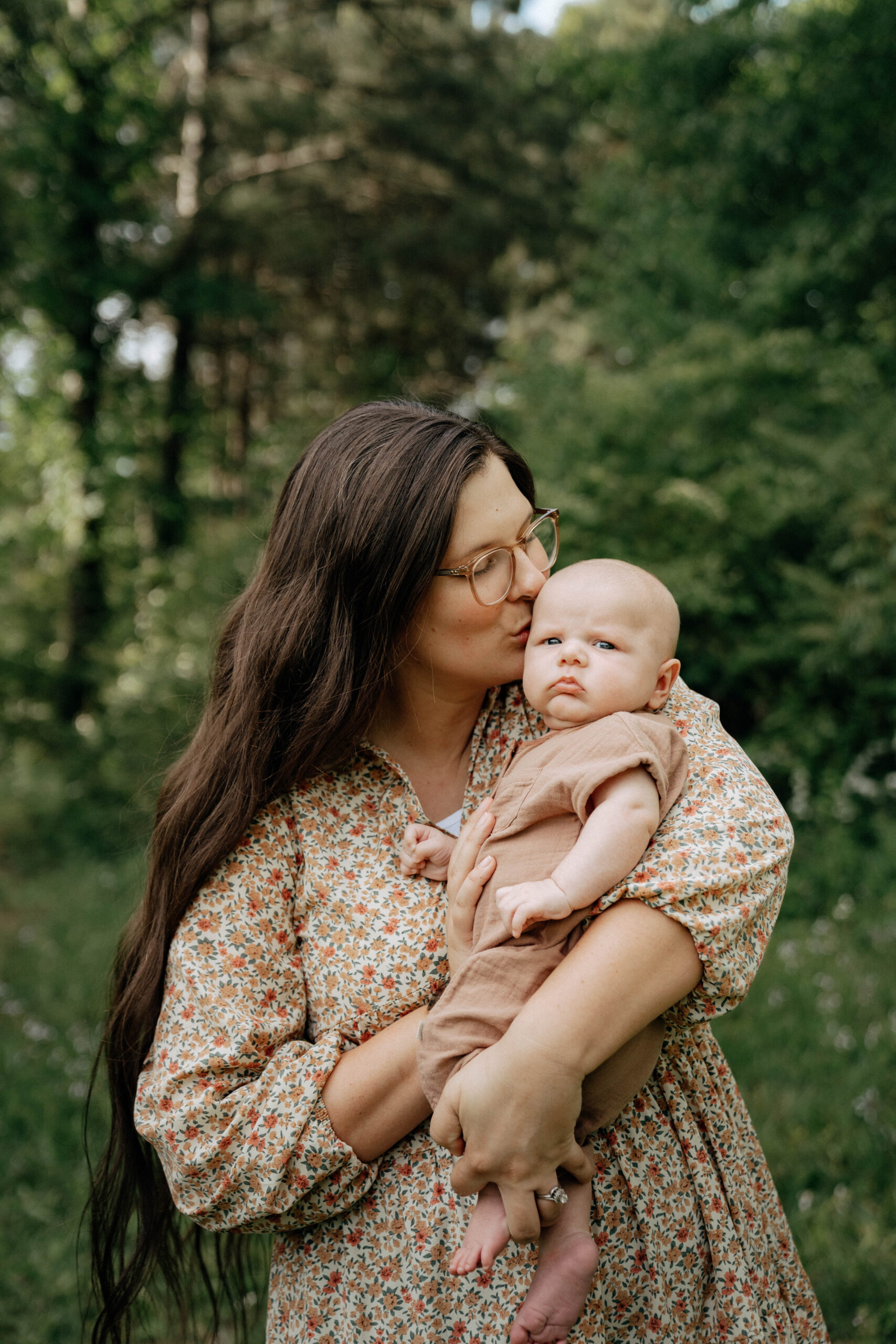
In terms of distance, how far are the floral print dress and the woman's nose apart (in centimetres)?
32

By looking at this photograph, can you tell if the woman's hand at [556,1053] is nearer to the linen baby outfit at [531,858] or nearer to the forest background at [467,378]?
the linen baby outfit at [531,858]

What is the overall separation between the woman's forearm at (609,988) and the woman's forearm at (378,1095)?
0.25 m

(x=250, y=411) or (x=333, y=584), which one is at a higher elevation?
(x=333, y=584)

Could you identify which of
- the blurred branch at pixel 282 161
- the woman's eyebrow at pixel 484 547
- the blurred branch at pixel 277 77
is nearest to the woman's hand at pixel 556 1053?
the woman's eyebrow at pixel 484 547

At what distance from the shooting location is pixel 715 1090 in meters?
1.71

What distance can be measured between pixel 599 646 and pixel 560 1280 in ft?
3.11

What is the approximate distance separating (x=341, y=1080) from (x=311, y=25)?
15.4 meters

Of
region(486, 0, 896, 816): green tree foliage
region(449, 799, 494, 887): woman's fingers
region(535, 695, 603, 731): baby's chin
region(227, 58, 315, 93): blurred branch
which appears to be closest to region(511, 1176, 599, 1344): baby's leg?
region(449, 799, 494, 887): woman's fingers

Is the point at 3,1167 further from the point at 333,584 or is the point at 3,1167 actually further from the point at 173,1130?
the point at 333,584

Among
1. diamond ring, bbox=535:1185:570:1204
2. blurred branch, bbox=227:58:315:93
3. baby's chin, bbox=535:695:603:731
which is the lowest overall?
diamond ring, bbox=535:1185:570:1204

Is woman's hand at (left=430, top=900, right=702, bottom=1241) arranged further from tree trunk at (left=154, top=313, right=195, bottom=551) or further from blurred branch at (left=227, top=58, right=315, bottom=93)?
blurred branch at (left=227, top=58, right=315, bottom=93)

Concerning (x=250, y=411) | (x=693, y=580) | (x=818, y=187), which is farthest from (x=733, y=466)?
(x=250, y=411)

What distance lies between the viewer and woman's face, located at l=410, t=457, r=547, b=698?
1777mm

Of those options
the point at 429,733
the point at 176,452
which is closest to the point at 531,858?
Answer: the point at 429,733
